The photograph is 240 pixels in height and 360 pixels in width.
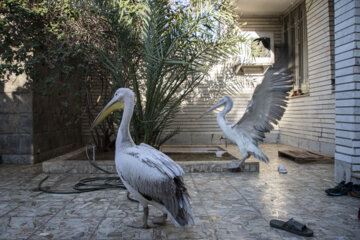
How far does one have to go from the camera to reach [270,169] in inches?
239

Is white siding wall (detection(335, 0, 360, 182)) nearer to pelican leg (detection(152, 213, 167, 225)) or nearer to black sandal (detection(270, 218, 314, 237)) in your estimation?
black sandal (detection(270, 218, 314, 237))

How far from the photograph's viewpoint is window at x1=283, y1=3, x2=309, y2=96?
920cm

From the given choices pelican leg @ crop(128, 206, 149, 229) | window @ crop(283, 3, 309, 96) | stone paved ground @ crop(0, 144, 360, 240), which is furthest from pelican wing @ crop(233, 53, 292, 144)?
window @ crop(283, 3, 309, 96)

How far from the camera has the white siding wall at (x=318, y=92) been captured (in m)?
7.47

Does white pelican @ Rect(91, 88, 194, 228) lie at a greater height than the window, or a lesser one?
lesser

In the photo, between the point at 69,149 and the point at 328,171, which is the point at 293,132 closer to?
the point at 328,171

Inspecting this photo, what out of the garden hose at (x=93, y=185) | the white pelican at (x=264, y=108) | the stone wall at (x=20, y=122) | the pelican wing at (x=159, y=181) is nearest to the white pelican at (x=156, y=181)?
the pelican wing at (x=159, y=181)

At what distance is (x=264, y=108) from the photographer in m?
5.19

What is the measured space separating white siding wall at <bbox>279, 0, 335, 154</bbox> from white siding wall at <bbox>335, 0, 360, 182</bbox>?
118 inches

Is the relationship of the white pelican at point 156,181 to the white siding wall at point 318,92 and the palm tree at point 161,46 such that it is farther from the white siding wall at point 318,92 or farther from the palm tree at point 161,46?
the white siding wall at point 318,92

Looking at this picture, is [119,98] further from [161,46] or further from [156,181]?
Result: [161,46]

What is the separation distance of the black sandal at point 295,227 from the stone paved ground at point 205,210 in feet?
0.19

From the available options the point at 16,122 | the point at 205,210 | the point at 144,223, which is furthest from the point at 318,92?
the point at 16,122

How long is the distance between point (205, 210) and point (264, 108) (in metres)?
2.54
